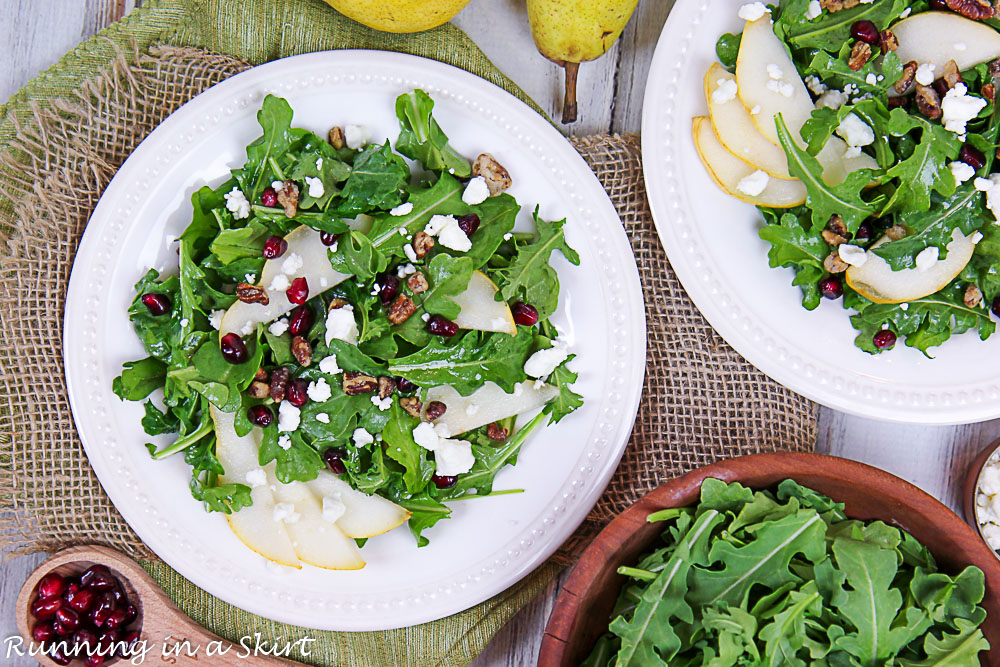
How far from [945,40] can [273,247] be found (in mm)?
1535

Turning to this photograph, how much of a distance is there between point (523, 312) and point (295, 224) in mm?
547

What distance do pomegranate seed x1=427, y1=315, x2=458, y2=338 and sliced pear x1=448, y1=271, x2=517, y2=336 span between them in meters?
0.02

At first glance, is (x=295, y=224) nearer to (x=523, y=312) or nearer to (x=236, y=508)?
(x=523, y=312)

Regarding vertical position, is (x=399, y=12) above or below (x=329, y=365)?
above

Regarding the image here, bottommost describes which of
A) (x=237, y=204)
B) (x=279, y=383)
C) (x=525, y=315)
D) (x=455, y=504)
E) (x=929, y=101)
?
(x=455, y=504)

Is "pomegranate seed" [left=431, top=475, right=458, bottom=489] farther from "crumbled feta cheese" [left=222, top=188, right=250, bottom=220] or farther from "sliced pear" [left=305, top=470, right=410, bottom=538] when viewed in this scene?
"crumbled feta cheese" [left=222, top=188, right=250, bottom=220]


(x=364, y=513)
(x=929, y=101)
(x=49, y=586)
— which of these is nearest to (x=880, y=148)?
(x=929, y=101)

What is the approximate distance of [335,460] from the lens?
170 centimetres

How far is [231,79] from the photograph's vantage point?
173 cm

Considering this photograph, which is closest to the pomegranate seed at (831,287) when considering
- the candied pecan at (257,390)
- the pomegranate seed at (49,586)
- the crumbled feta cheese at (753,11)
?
the crumbled feta cheese at (753,11)

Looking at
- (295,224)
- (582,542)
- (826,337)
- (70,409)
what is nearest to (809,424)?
(826,337)

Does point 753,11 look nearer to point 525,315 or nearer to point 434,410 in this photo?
point 525,315

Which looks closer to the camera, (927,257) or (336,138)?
(927,257)

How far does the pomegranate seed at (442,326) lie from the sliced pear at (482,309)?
22 mm
